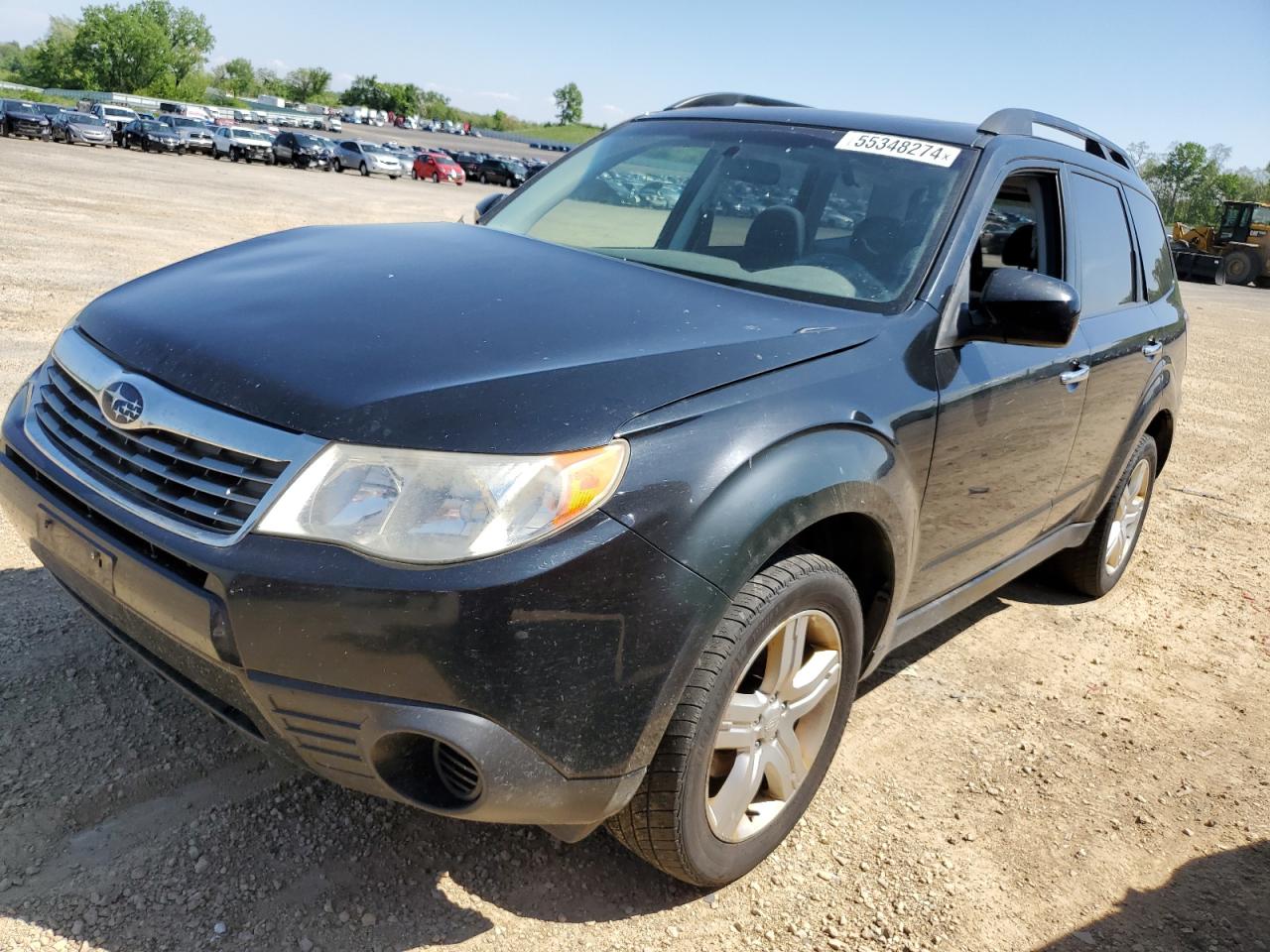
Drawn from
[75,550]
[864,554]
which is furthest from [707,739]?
[75,550]

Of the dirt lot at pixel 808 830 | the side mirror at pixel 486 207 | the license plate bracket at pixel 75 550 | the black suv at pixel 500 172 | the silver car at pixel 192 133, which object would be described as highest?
the side mirror at pixel 486 207

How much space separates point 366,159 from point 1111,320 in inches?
1771

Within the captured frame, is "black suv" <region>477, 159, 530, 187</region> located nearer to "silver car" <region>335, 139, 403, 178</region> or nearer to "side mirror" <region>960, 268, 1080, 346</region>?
"silver car" <region>335, 139, 403, 178</region>

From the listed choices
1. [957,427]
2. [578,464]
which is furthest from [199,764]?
[957,427]

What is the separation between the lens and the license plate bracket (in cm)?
216

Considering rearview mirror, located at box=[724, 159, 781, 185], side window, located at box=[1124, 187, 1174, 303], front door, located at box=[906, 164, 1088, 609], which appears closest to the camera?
front door, located at box=[906, 164, 1088, 609]

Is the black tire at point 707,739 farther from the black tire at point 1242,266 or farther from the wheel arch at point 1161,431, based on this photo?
the black tire at point 1242,266

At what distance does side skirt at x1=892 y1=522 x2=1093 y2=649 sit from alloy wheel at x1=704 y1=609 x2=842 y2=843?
1.48 feet

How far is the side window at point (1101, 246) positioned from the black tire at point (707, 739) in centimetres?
186

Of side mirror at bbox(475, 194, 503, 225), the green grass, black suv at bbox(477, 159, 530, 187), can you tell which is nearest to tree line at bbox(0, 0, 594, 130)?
the green grass

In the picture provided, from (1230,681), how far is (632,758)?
3199 mm

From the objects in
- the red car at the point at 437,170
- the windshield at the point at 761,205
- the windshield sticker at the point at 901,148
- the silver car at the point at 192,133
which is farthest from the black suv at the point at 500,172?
the windshield sticker at the point at 901,148

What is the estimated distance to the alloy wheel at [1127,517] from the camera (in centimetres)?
468

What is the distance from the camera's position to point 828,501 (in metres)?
2.37
